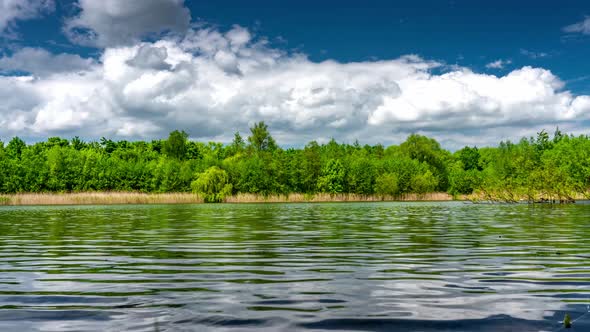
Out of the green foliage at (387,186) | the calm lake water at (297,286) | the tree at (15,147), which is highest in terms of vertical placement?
the tree at (15,147)

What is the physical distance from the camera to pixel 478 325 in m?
6.54

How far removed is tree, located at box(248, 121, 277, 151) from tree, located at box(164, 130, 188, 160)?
18.0 m

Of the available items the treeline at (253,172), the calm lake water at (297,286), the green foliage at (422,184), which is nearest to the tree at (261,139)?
the treeline at (253,172)

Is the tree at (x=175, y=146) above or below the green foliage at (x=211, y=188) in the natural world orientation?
above

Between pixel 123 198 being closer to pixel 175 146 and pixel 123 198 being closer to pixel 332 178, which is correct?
pixel 332 178

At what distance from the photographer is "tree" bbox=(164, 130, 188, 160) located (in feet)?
475

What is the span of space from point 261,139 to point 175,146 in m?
22.7

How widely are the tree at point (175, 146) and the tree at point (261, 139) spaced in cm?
1796

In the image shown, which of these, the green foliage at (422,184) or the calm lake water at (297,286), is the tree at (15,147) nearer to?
the green foliage at (422,184)

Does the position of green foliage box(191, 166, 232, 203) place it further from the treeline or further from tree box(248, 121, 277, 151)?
tree box(248, 121, 277, 151)

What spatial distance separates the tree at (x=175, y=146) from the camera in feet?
475

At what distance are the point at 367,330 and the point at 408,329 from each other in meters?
0.48

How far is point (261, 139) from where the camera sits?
144750 mm

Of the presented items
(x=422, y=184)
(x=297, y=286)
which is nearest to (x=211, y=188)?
(x=422, y=184)
